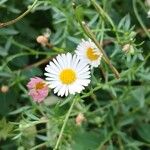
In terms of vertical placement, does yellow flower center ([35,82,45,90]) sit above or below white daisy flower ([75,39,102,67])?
below

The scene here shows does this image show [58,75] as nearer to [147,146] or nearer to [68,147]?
[68,147]

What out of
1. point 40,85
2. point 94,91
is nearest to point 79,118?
point 94,91

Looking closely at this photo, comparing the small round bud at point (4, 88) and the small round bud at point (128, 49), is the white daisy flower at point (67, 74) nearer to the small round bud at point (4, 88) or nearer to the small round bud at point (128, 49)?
the small round bud at point (128, 49)

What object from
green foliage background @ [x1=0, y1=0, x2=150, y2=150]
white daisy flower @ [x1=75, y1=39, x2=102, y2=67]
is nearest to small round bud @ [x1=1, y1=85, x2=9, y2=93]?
green foliage background @ [x1=0, y1=0, x2=150, y2=150]

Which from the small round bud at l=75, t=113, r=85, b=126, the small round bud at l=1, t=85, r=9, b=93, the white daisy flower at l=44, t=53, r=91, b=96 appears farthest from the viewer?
the small round bud at l=1, t=85, r=9, b=93

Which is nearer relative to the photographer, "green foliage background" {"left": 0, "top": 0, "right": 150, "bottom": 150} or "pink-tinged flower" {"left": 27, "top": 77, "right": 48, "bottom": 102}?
"pink-tinged flower" {"left": 27, "top": 77, "right": 48, "bottom": 102}

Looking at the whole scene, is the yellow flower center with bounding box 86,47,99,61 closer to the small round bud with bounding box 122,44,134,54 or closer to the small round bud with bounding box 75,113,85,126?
the small round bud with bounding box 122,44,134,54
